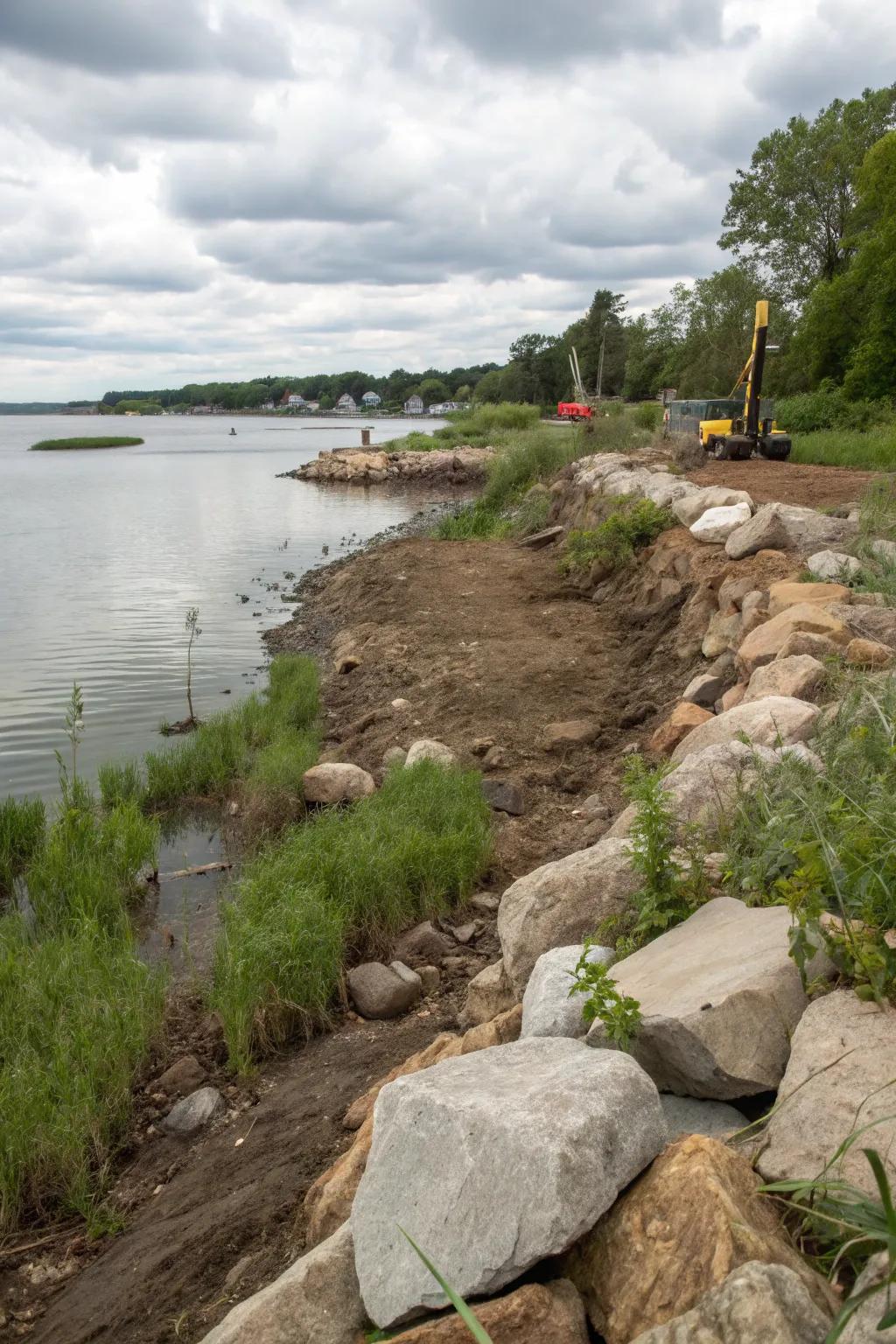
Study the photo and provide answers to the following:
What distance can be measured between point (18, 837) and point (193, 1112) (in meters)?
4.12

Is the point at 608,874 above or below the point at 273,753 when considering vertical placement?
above

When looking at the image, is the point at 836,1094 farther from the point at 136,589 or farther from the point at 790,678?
the point at 136,589

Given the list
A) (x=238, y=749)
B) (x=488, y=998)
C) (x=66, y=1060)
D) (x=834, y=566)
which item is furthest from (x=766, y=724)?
(x=238, y=749)

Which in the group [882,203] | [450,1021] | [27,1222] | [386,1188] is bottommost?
[27,1222]

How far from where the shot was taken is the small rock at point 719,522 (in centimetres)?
1145

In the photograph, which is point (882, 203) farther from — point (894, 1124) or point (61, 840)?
point (894, 1124)

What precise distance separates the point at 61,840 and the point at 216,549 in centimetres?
2124

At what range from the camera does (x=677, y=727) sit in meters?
7.37

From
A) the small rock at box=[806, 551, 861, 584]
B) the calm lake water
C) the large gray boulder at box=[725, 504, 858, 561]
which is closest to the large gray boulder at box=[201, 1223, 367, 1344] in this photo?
the small rock at box=[806, 551, 861, 584]

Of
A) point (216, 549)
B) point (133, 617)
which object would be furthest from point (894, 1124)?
point (216, 549)

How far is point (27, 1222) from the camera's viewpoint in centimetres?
432

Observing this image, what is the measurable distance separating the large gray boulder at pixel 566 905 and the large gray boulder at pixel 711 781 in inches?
8.0

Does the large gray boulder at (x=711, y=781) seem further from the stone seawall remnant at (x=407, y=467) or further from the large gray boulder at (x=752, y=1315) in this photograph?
the stone seawall remnant at (x=407, y=467)

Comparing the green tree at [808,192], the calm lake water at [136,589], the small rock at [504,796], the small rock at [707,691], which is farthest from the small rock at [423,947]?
the green tree at [808,192]
